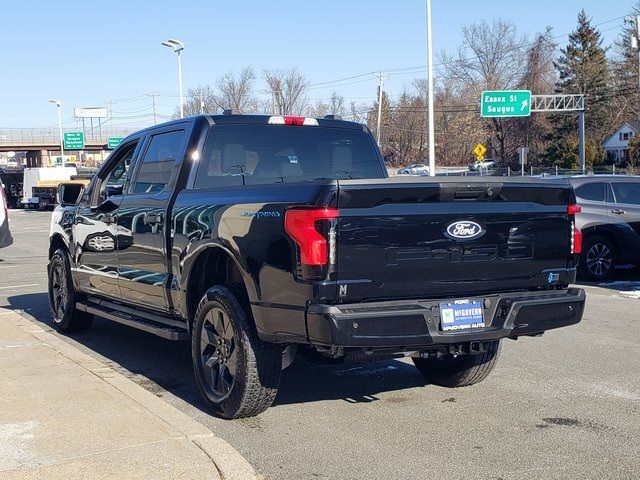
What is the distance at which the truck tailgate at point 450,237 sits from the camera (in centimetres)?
476

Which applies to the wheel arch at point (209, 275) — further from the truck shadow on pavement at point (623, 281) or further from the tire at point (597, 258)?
the tire at point (597, 258)

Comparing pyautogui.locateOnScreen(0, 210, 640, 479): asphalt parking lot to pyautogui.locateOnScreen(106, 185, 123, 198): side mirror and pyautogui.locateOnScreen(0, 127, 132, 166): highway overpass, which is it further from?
pyautogui.locateOnScreen(0, 127, 132, 166): highway overpass

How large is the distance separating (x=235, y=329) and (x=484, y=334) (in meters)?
1.65

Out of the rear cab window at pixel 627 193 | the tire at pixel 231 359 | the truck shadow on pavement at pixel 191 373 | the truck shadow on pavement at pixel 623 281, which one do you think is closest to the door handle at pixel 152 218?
the tire at pixel 231 359

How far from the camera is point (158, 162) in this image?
23.0 feet

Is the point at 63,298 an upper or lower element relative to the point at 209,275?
lower

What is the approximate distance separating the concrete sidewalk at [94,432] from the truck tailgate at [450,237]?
1.30m

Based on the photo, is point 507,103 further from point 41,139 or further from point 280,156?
point 41,139

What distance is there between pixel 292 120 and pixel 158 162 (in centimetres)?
124

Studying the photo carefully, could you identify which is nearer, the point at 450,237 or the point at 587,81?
the point at 450,237

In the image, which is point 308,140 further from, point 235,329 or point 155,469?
point 155,469

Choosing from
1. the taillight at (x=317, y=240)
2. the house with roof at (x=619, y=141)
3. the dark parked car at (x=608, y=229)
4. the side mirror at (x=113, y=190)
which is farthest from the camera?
the house with roof at (x=619, y=141)

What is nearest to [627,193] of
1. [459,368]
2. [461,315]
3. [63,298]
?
[459,368]

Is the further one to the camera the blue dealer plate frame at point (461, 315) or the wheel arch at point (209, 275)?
the wheel arch at point (209, 275)
